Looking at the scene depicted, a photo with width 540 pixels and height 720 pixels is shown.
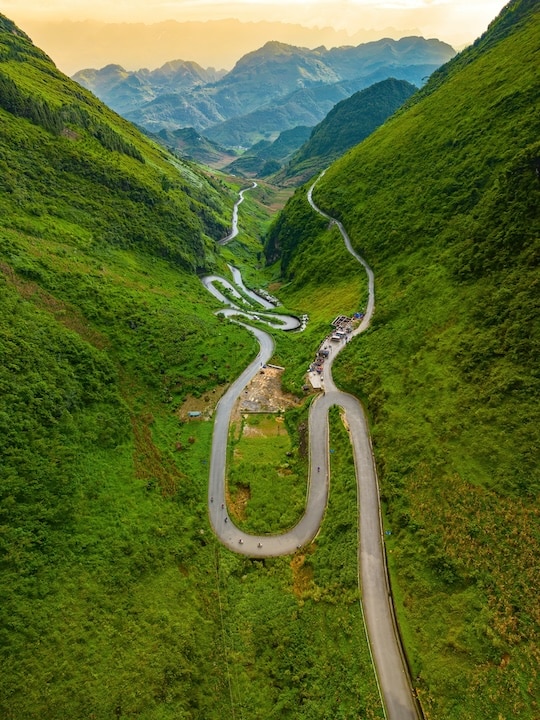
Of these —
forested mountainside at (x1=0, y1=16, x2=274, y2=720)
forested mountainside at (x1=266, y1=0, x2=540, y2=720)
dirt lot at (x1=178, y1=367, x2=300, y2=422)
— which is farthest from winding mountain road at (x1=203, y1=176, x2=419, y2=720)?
forested mountainside at (x1=0, y1=16, x2=274, y2=720)

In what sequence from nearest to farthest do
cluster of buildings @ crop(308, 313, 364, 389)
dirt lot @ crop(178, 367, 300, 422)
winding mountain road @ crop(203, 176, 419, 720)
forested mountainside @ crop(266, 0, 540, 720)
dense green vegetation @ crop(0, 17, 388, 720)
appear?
forested mountainside @ crop(266, 0, 540, 720) → winding mountain road @ crop(203, 176, 419, 720) → dense green vegetation @ crop(0, 17, 388, 720) → dirt lot @ crop(178, 367, 300, 422) → cluster of buildings @ crop(308, 313, 364, 389)

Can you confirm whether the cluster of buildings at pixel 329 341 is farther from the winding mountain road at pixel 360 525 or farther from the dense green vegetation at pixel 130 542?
the dense green vegetation at pixel 130 542

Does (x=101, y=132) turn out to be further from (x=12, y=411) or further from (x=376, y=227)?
(x=12, y=411)

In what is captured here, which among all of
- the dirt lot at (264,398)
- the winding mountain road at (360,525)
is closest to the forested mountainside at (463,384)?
the winding mountain road at (360,525)

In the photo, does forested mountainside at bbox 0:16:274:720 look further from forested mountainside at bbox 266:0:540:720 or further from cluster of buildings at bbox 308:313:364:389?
forested mountainside at bbox 266:0:540:720

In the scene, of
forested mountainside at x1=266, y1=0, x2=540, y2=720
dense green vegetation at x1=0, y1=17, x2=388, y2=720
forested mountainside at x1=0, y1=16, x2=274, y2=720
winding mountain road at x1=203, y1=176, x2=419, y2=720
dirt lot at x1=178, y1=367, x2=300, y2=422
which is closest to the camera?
forested mountainside at x1=266, y1=0, x2=540, y2=720

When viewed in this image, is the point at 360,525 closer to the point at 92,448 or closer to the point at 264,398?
the point at 264,398

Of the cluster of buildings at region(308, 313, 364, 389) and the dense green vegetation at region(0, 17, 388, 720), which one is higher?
the cluster of buildings at region(308, 313, 364, 389)
